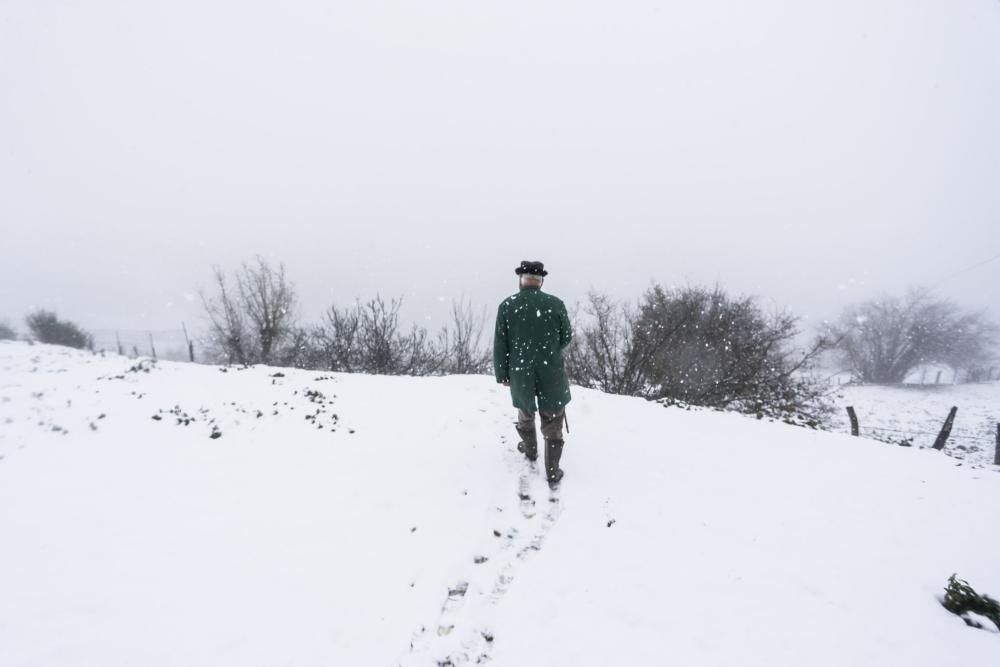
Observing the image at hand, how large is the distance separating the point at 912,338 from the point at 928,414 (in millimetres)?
29848

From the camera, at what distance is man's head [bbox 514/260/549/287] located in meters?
4.93

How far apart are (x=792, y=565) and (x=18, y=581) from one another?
6.33 m

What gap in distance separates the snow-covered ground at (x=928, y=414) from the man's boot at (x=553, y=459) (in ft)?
53.4

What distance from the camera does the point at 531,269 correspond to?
4969 millimetres

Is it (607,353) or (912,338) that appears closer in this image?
(607,353)

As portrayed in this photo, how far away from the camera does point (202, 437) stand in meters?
5.75

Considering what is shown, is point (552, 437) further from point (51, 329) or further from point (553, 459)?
point (51, 329)

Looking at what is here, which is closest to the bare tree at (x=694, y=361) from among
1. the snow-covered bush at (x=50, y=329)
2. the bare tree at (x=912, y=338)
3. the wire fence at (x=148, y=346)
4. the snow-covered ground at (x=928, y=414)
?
the snow-covered ground at (x=928, y=414)

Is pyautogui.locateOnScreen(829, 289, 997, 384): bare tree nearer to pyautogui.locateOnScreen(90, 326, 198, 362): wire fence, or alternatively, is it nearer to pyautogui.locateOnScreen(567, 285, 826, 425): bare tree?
pyautogui.locateOnScreen(567, 285, 826, 425): bare tree

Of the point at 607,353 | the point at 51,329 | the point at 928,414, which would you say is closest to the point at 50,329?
the point at 51,329

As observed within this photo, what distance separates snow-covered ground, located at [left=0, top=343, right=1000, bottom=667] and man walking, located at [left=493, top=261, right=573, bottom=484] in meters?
0.72

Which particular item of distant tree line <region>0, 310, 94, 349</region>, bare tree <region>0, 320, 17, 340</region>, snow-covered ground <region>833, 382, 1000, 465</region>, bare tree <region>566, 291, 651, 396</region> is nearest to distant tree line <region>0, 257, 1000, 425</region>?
bare tree <region>566, 291, 651, 396</region>

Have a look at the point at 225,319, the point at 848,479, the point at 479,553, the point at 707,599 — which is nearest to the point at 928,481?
the point at 848,479

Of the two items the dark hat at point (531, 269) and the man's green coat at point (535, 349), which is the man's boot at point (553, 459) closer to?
the man's green coat at point (535, 349)
